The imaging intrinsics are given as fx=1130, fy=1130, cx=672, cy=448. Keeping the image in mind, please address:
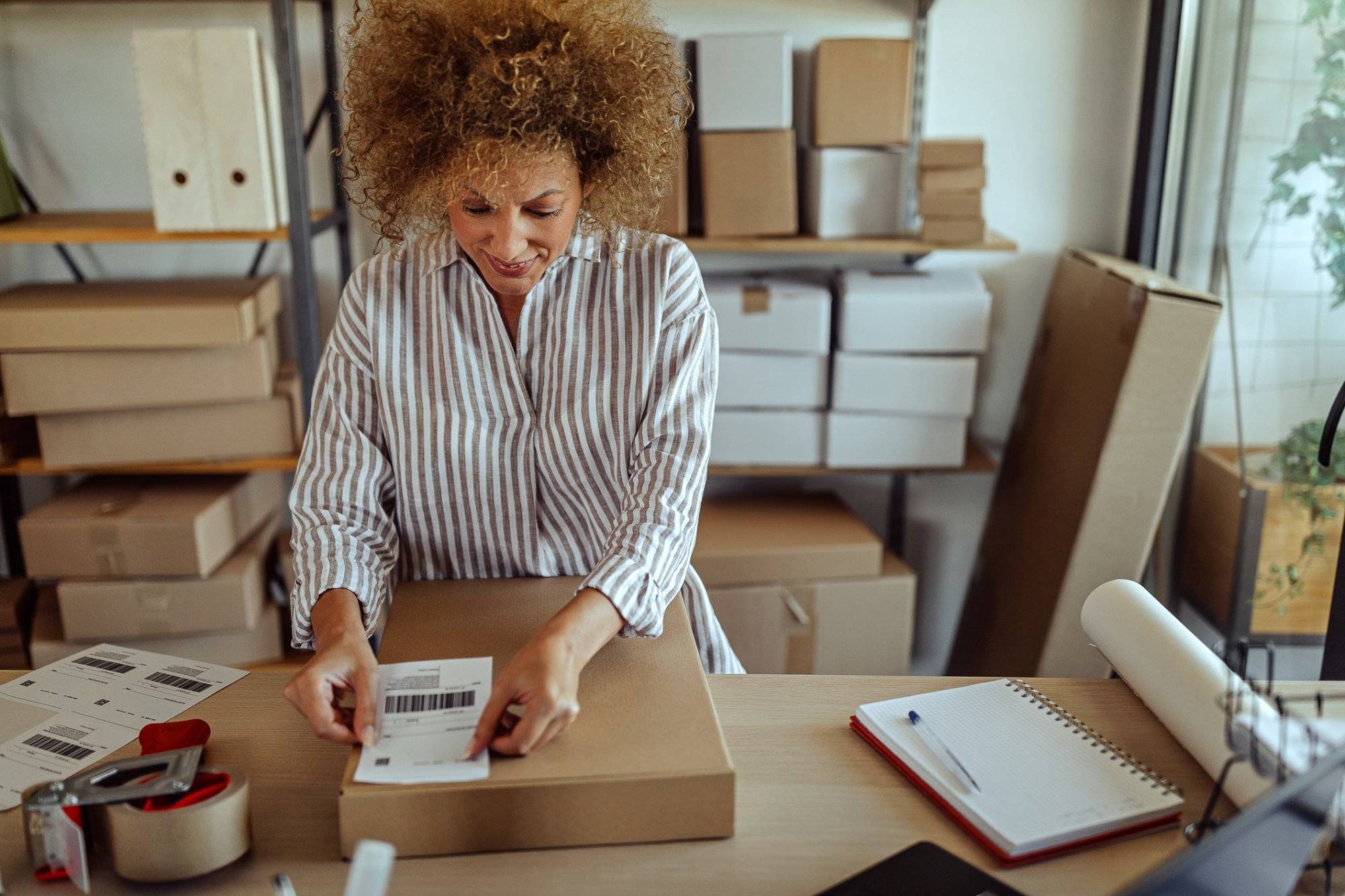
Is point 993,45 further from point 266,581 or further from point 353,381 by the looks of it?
point 266,581

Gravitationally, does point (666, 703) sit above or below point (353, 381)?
below

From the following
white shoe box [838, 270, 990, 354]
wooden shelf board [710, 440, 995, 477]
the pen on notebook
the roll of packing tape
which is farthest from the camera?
wooden shelf board [710, 440, 995, 477]

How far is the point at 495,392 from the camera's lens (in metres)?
1.37

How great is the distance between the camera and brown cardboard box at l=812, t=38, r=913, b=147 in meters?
2.13

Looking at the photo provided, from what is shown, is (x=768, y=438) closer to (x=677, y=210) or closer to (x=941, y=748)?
(x=677, y=210)

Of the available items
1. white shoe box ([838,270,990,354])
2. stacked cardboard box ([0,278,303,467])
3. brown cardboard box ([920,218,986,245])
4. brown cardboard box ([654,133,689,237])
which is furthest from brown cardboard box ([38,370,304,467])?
brown cardboard box ([920,218,986,245])

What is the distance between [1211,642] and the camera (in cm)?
230

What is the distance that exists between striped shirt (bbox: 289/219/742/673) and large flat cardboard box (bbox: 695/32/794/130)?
0.85 m

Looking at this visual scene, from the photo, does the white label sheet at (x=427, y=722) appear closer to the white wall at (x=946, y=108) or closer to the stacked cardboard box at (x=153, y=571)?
the stacked cardboard box at (x=153, y=571)

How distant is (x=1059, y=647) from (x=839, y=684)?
1.17 m

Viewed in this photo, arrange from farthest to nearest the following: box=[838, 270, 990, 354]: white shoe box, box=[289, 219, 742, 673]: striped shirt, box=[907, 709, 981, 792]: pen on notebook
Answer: box=[838, 270, 990, 354]: white shoe box
box=[289, 219, 742, 673]: striped shirt
box=[907, 709, 981, 792]: pen on notebook

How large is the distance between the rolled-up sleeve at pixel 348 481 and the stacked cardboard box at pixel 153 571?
943mm

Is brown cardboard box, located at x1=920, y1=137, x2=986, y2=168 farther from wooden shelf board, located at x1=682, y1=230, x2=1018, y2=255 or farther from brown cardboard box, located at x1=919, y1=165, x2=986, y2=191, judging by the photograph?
wooden shelf board, located at x1=682, y1=230, x2=1018, y2=255

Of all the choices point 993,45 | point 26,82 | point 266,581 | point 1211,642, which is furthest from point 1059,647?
point 26,82
